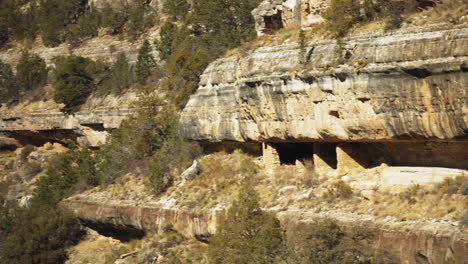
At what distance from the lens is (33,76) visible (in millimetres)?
57094

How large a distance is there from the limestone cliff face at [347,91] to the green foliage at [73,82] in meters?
19.2

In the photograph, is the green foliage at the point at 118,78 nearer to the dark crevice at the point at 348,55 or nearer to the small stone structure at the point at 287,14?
the small stone structure at the point at 287,14

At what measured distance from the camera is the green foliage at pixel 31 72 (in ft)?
186

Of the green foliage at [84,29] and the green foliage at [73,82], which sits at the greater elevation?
the green foliage at [84,29]

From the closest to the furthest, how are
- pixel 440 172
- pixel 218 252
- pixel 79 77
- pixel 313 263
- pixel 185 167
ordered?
pixel 313 263 → pixel 440 172 → pixel 218 252 → pixel 185 167 → pixel 79 77

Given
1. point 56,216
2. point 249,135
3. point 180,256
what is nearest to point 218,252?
point 180,256

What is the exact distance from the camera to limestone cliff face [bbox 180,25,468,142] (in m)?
20.2

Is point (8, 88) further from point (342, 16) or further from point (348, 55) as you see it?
point (348, 55)

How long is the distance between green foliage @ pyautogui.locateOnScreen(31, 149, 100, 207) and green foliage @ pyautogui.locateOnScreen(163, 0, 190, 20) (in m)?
13.6

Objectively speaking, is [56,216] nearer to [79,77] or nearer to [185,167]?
[185,167]

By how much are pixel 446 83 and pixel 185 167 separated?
1586 cm

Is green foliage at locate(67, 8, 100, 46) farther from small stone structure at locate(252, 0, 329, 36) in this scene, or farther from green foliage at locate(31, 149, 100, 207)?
small stone structure at locate(252, 0, 329, 36)

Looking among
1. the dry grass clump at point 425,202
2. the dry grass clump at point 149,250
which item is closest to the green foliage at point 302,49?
the dry grass clump at point 425,202

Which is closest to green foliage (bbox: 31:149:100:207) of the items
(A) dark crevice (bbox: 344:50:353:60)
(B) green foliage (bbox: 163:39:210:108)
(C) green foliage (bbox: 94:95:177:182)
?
(C) green foliage (bbox: 94:95:177:182)
